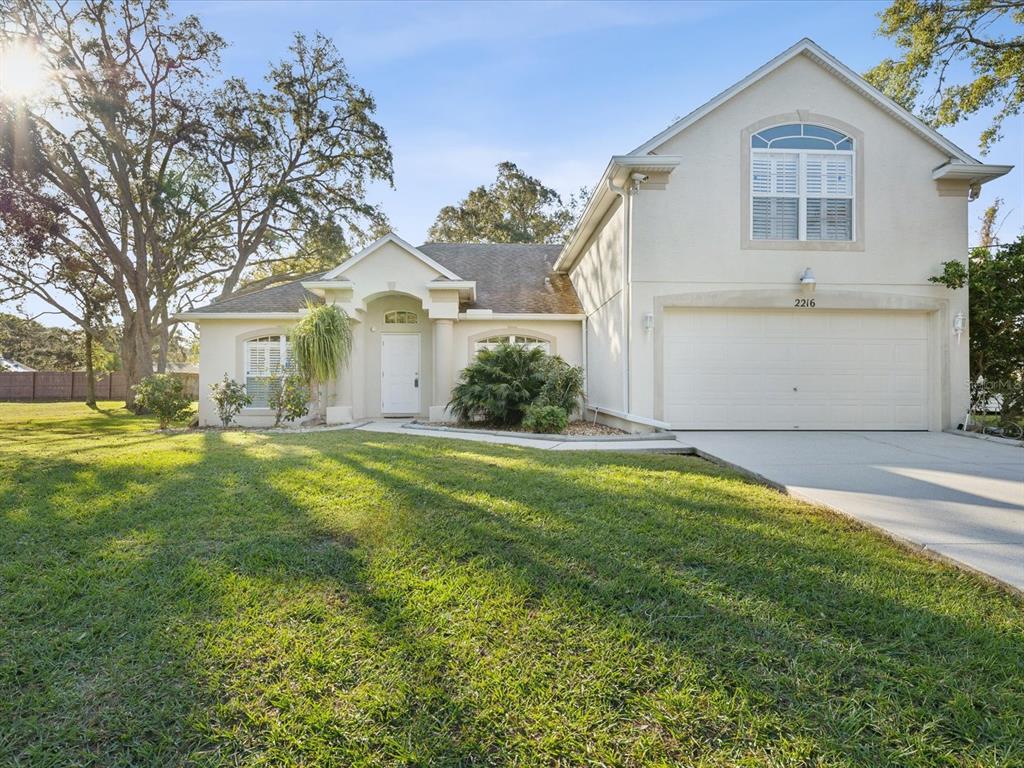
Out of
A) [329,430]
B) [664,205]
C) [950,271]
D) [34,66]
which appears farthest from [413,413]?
[34,66]

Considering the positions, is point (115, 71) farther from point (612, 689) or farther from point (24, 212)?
point (612, 689)

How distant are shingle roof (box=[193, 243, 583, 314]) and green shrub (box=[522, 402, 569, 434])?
3.69 metres

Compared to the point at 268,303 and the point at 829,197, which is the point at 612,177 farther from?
the point at 268,303

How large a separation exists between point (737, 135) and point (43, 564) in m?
10.7

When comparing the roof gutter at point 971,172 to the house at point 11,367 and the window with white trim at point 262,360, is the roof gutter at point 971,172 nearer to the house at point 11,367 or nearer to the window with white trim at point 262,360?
the window with white trim at point 262,360

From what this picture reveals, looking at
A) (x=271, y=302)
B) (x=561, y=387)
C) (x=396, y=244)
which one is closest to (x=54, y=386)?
(x=271, y=302)

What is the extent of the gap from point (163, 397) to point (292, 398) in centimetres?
334

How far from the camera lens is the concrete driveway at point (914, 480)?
3211 mm

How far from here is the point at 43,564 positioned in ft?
9.84

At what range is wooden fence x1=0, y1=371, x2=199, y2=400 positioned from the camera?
24406mm

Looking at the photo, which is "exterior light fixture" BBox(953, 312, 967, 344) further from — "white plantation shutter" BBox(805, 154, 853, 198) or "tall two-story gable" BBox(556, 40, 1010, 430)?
"white plantation shutter" BBox(805, 154, 853, 198)

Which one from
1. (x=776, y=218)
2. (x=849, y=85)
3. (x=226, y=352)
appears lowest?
(x=226, y=352)

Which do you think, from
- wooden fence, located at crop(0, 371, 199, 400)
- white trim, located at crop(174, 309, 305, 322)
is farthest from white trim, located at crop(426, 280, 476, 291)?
wooden fence, located at crop(0, 371, 199, 400)

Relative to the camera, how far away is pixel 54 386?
82.1ft
